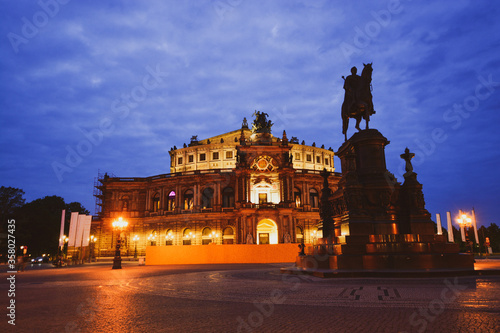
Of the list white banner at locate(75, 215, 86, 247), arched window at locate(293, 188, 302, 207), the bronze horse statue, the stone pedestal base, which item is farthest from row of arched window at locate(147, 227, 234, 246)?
the stone pedestal base

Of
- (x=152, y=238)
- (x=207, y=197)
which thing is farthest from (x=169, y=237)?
(x=207, y=197)

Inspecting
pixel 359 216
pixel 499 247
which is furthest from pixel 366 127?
pixel 499 247

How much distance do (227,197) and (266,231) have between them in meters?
9.97

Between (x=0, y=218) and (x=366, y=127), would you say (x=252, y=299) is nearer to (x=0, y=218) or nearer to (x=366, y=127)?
(x=366, y=127)

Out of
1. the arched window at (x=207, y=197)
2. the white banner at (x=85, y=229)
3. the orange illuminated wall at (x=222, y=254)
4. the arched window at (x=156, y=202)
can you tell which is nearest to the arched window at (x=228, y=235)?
the arched window at (x=207, y=197)

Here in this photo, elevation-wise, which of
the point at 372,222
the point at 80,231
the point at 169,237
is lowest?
the point at 169,237

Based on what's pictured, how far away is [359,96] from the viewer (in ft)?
57.6

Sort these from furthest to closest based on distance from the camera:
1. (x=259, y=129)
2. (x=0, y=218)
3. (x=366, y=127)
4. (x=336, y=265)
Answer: (x=259, y=129)
(x=0, y=218)
(x=366, y=127)
(x=336, y=265)

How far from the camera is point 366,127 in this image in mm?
17062

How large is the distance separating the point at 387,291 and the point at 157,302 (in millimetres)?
6031

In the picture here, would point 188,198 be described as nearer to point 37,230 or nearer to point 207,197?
point 207,197

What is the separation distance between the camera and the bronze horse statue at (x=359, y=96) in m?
17.4

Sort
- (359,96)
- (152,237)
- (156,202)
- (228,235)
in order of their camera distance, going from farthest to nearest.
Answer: (156,202) < (152,237) < (228,235) < (359,96)

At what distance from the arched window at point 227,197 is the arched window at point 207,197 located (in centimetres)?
217
